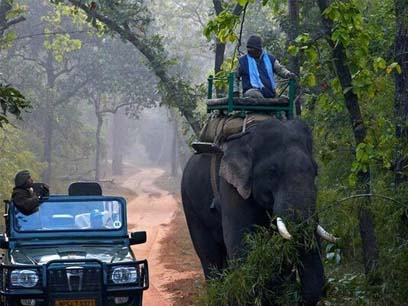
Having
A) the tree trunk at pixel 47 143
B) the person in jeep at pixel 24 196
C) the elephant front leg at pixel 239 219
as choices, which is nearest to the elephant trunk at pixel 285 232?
the elephant front leg at pixel 239 219

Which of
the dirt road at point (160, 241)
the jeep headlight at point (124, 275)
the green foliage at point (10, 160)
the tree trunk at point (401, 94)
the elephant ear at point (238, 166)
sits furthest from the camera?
the green foliage at point (10, 160)

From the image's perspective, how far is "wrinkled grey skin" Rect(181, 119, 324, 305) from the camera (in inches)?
273

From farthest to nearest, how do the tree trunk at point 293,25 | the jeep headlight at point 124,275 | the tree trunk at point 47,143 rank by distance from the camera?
1. the tree trunk at point 47,143
2. the tree trunk at point 293,25
3. the jeep headlight at point 124,275

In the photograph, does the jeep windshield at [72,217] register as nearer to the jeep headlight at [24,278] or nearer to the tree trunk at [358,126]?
the jeep headlight at [24,278]

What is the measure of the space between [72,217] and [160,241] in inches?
523

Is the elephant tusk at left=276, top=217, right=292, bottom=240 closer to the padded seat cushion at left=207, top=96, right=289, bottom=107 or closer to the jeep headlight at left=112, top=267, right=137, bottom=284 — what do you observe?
the padded seat cushion at left=207, top=96, right=289, bottom=107

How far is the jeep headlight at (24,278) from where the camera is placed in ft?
26.5

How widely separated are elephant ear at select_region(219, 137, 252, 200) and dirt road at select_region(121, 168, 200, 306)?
4982 millimetres

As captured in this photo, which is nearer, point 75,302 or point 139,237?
point 75,302

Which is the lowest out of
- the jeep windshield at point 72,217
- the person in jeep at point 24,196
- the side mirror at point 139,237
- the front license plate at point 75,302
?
the front license plate at point 75,302

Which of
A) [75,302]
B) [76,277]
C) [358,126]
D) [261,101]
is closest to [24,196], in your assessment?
[76,277]

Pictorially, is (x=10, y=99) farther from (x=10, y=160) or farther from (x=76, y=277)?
(x=10, y=160)

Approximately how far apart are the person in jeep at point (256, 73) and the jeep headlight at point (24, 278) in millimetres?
2748

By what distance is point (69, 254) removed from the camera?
8.55 meters
